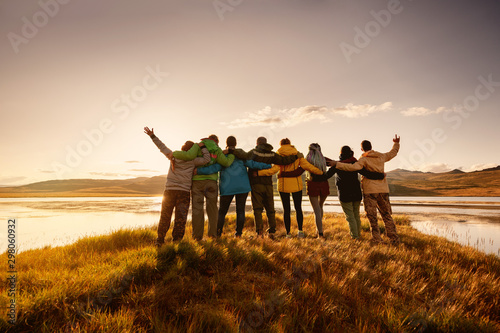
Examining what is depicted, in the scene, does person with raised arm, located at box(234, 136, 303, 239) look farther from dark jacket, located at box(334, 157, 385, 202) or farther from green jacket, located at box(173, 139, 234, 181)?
dark jacket, located at box(334, 157, 385, 202)

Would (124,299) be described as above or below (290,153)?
below

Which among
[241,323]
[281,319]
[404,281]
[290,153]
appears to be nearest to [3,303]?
Result: [241,323]

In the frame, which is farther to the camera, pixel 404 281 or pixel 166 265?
pixel 404 281

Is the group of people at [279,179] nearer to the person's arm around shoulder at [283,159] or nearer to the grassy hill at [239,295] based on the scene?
the person's arm around shoulder at [283,159]

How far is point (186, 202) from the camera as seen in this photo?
527cm

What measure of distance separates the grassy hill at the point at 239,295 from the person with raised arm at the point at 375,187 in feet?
6.35

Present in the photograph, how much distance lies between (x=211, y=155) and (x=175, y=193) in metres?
1.27

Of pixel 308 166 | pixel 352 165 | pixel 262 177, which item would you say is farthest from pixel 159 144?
pixel 352 165

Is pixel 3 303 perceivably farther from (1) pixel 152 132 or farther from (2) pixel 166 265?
(1) pixel 152 132

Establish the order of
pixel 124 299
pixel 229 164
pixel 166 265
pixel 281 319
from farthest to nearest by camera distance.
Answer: pixel 229 164
pixel 166 265
pixel 124 299
pixel 281 319

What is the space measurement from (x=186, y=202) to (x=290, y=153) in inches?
128

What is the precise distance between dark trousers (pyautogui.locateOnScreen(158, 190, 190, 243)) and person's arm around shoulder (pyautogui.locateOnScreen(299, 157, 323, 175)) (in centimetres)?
345

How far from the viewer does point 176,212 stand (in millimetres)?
5137

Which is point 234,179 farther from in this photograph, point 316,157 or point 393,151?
point 393,151
